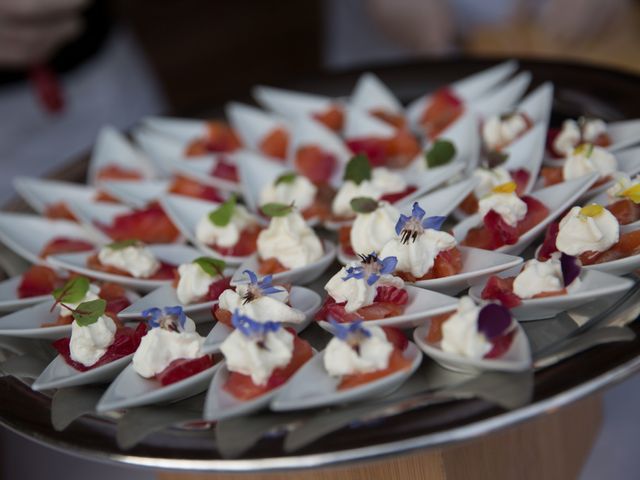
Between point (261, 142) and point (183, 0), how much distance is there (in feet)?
5.38

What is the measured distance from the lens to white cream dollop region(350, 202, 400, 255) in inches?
46.4

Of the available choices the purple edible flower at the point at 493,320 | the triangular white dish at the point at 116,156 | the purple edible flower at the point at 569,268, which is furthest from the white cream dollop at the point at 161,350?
the triangular white dish at the point at 116,156

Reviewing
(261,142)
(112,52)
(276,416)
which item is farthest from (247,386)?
(112,52)

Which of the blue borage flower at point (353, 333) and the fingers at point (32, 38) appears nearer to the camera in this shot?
the blue borage flower at point (353, 333)

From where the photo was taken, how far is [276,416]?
94 cm

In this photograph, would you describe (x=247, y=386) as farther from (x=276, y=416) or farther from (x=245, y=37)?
(x=245, y=37)

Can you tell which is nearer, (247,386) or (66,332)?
(247,386)

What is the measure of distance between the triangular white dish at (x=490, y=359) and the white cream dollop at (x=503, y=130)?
59cm

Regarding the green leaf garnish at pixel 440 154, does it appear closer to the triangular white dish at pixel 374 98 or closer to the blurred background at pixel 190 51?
the triangular white dish at pixel 374 98

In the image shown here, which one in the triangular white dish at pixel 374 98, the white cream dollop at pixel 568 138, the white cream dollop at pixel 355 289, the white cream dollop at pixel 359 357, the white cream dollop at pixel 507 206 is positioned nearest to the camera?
the white cream dollop at pixel 359 357

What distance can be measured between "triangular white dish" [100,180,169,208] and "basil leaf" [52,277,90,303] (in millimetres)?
374

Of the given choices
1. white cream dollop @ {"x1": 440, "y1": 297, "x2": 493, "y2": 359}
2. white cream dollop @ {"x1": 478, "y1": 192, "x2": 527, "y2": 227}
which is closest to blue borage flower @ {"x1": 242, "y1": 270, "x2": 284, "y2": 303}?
white cream dollop @ {"x1": 440, "y1": 297, "x2": 493, "y2": 359}

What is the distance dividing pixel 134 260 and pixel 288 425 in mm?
495

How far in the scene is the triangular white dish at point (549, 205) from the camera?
1.16m
